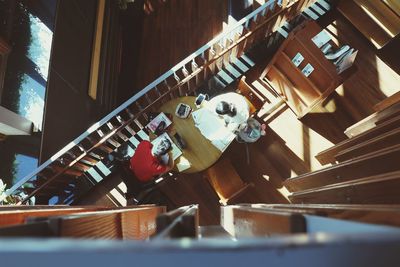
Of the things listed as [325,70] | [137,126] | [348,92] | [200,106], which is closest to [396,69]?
[348,92]

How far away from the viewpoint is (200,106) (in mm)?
3506

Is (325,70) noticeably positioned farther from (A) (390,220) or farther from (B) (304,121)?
(A) (390,220)

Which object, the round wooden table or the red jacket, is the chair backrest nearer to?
the round wooden table

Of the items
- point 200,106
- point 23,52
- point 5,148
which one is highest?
point 23,52

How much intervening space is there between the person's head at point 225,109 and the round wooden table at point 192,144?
358 millimetres

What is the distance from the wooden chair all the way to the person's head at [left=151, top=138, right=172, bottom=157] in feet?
2.05

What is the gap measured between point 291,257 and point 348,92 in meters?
3.83

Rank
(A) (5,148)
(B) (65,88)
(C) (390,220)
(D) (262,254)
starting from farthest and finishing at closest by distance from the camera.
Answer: (B) (65,88)
(A) (5,148)
(C) (390,220)
(D) (262,254)

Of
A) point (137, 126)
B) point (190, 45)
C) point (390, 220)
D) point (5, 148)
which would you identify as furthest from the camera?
point (190, 45)

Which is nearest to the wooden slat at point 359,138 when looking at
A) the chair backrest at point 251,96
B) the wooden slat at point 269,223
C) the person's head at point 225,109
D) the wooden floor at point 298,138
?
the wooden floor at point 298,138

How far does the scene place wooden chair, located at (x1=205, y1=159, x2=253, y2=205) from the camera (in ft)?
11.9

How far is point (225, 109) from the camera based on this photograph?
3.21 m

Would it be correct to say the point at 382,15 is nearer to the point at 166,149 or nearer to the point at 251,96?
the point at 251,96

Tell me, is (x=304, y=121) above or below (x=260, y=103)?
below
